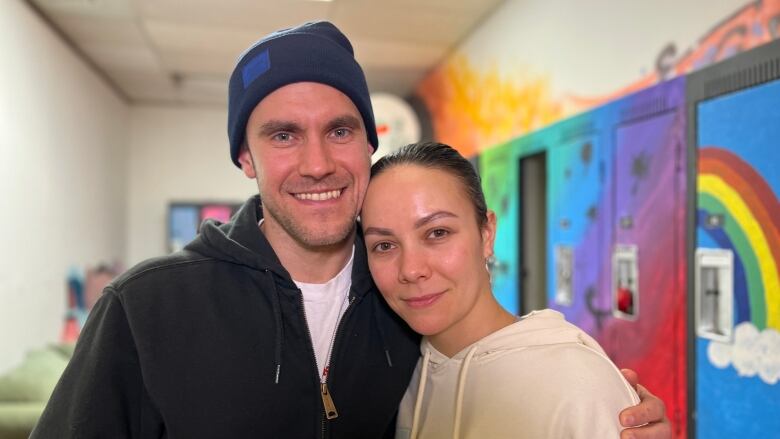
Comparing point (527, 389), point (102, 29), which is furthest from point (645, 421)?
point (102, 29)

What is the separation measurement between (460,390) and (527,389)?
0.16 m

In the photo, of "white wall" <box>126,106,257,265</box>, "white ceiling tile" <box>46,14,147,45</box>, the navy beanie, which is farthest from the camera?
"white wall" <box>126,106,257,265</box>

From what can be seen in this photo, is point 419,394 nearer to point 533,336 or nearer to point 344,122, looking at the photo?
point 533,336

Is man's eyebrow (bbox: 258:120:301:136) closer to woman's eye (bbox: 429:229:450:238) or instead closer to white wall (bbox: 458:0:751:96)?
woman's eye (bbox: 429:229:450:238)

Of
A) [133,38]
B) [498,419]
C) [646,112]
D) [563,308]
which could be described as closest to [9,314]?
[133,38]

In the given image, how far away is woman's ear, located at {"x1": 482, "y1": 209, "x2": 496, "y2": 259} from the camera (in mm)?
1339

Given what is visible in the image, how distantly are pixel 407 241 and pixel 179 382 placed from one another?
56 centimetres

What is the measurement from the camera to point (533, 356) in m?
1.15

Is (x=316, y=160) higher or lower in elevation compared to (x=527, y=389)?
higher

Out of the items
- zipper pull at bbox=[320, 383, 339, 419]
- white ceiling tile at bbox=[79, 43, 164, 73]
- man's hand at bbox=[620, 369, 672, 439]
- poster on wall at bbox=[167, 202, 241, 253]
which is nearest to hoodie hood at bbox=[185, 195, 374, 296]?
zipper pull at bbox=[320, 383, 339, 419]

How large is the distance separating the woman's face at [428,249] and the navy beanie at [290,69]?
0.29 meters

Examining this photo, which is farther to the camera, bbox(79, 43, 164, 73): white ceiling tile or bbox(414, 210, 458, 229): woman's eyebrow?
bbox(79, 43, 164, 73): white ceiling tile

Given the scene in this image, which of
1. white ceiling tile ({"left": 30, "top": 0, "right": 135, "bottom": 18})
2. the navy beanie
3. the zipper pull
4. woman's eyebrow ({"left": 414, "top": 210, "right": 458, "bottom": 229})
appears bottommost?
the zipper pull

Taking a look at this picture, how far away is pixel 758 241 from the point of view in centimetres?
189
